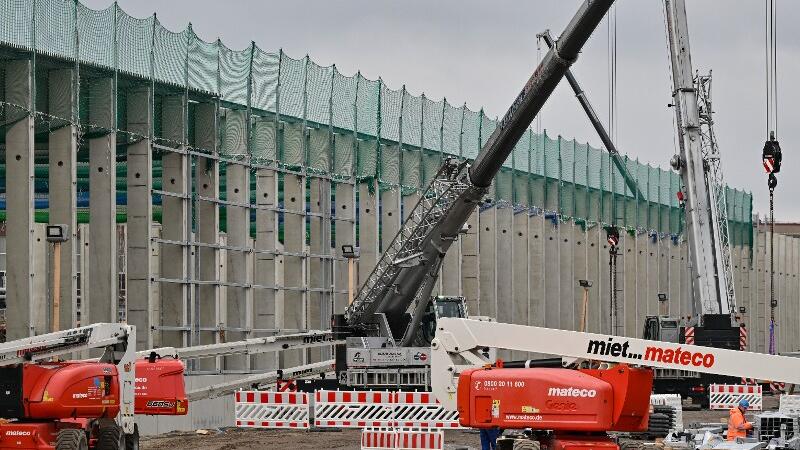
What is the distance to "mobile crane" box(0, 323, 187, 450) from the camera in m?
22.9

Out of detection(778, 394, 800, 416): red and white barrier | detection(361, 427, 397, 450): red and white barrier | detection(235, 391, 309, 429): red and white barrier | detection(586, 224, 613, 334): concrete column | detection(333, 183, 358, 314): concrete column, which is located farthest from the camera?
detection(586, 224, 613, 334): concrete column

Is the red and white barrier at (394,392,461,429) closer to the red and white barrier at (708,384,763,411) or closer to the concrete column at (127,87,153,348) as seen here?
the concrete column at (127,87,153,348)

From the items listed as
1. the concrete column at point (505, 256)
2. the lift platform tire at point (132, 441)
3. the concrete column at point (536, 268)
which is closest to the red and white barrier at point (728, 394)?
the concrete column at point (505, 256)

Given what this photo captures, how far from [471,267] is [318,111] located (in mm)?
14054

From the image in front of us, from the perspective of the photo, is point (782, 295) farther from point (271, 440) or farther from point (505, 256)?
point (271, 440)

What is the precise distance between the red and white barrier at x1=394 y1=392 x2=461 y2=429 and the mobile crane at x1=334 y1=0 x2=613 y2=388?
591 cm

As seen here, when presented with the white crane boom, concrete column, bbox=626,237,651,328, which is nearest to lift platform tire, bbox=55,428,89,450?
the white crane boom

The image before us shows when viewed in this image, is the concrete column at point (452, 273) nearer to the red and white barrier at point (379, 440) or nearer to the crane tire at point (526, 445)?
the red and white barrier at point (379, 440)

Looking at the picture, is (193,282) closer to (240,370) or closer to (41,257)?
(240,370)

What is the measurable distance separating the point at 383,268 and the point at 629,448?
62.0 ft

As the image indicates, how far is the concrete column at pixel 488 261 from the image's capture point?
6253 centimetres

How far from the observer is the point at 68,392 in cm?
2338

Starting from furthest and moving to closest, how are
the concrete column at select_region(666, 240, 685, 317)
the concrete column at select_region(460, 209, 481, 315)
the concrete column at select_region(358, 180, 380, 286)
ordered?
the concrete column at select_region(666, 240, 685, 317) < the concrete column at select_region(460, 209, 481, 315) < the concrete column at select_region(358, 180, 380, 286)

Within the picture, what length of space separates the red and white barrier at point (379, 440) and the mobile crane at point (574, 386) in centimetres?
604
